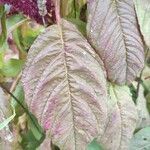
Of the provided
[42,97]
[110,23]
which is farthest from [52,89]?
[110,23]

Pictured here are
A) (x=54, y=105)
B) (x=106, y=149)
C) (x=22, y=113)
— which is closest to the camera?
(x=54, y=105)

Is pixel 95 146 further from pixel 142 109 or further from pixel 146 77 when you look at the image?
pixel 146 77

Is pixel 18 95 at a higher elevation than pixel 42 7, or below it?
A: below

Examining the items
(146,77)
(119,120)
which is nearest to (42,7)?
(119,120)

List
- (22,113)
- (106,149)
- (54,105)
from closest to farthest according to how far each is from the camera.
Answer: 1. (54,105)
2. (106,149)
3. (22,113)

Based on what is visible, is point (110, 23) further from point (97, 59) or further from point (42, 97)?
point (42, 97)

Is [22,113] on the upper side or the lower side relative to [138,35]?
lower

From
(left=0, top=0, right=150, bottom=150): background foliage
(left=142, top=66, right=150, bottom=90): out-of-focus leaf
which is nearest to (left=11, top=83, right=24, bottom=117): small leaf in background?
(left=0, top=0, right=150, bottom=150): background foliage
